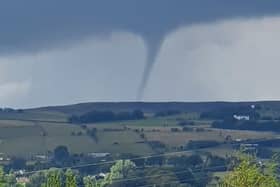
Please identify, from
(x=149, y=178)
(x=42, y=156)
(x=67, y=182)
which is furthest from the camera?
(x=42, y=156)

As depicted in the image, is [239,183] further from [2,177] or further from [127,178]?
[127,178]

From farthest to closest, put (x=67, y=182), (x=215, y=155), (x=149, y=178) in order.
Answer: (x=215, y=155), (x=149, y=178), (x=67, y=182)

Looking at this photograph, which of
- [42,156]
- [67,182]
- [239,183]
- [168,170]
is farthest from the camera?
[42,156]

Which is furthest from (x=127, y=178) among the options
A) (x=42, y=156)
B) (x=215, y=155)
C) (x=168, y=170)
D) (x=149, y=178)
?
(x=42, y=156)

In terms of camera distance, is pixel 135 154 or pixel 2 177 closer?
pixel 2 177

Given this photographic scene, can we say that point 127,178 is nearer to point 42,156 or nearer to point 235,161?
point 42,156

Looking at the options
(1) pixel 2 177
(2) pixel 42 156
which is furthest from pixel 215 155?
(1) pixel 2 177
